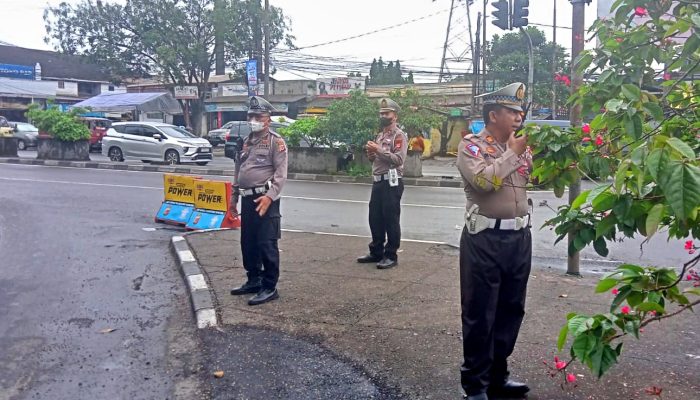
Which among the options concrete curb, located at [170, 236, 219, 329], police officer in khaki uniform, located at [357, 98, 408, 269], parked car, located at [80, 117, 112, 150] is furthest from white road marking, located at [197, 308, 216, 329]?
parked car, located at [80, 117, 112, 150]

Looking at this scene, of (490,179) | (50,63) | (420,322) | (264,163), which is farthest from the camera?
(50,63)

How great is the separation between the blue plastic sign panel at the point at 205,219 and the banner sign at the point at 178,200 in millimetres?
169

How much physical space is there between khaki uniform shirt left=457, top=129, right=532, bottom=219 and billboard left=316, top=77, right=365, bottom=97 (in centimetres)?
3645

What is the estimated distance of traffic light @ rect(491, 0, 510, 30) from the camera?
1222cm

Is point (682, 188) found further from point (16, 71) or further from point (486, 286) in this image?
point (16, 71)

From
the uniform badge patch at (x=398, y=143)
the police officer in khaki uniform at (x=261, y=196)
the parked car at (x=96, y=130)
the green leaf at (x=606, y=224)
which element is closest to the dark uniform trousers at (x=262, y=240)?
the police officer in khaki uniform at (x=261, y=196)

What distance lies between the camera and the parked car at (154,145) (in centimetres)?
2414

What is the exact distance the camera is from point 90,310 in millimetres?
5957

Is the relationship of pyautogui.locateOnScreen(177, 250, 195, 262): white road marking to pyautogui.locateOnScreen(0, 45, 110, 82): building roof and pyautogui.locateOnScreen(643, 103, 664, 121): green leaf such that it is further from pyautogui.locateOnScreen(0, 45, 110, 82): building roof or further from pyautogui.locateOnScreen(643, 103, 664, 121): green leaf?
pyautogui.locateOnScreen(0, 45, 110, 82): building roof

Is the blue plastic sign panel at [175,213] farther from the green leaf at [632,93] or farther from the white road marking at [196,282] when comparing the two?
the green leaf at [632,93]

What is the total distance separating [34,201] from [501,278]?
40.1 ft

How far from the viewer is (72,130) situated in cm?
2359

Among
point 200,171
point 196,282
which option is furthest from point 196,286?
point 200,171

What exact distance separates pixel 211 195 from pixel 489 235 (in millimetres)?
7270
